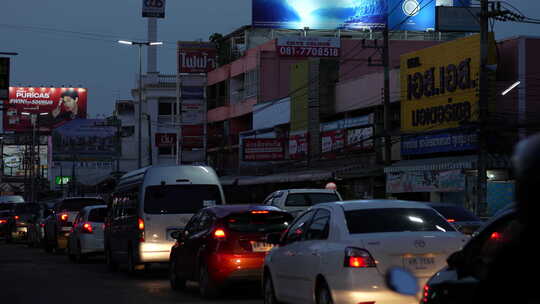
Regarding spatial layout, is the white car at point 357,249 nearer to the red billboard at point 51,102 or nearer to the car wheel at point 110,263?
the car wheel at point 110,263

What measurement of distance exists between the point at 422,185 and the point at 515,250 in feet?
126

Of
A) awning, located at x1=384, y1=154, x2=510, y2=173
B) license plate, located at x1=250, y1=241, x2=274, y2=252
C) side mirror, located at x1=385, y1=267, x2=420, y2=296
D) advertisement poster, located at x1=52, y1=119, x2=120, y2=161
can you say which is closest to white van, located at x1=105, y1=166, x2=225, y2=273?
license plate, located at x1=250, y1=241, x2=274, y2=252

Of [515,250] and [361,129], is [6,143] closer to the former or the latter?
[361,129]

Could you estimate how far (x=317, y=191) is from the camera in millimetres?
27656

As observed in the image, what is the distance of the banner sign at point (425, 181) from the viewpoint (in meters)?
38.9

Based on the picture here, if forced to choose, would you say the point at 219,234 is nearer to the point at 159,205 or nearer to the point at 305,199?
the point at 159,205

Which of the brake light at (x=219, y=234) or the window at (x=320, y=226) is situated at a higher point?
the window at (x=320, y=226)

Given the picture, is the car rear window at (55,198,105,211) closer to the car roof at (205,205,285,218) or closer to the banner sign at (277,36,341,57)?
the car roof at (205,205,285,218)

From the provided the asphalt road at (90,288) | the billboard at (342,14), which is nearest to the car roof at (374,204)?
the asphalt road at (90,288)

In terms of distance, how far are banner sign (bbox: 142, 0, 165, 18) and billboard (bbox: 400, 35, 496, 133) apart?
5451 centimetres

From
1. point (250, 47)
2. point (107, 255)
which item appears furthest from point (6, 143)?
point (107, 255)

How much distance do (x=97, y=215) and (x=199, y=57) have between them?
5074cm

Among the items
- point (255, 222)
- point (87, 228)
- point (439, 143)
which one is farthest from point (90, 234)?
point (439, 143)

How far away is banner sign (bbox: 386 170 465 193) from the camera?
128 ft
